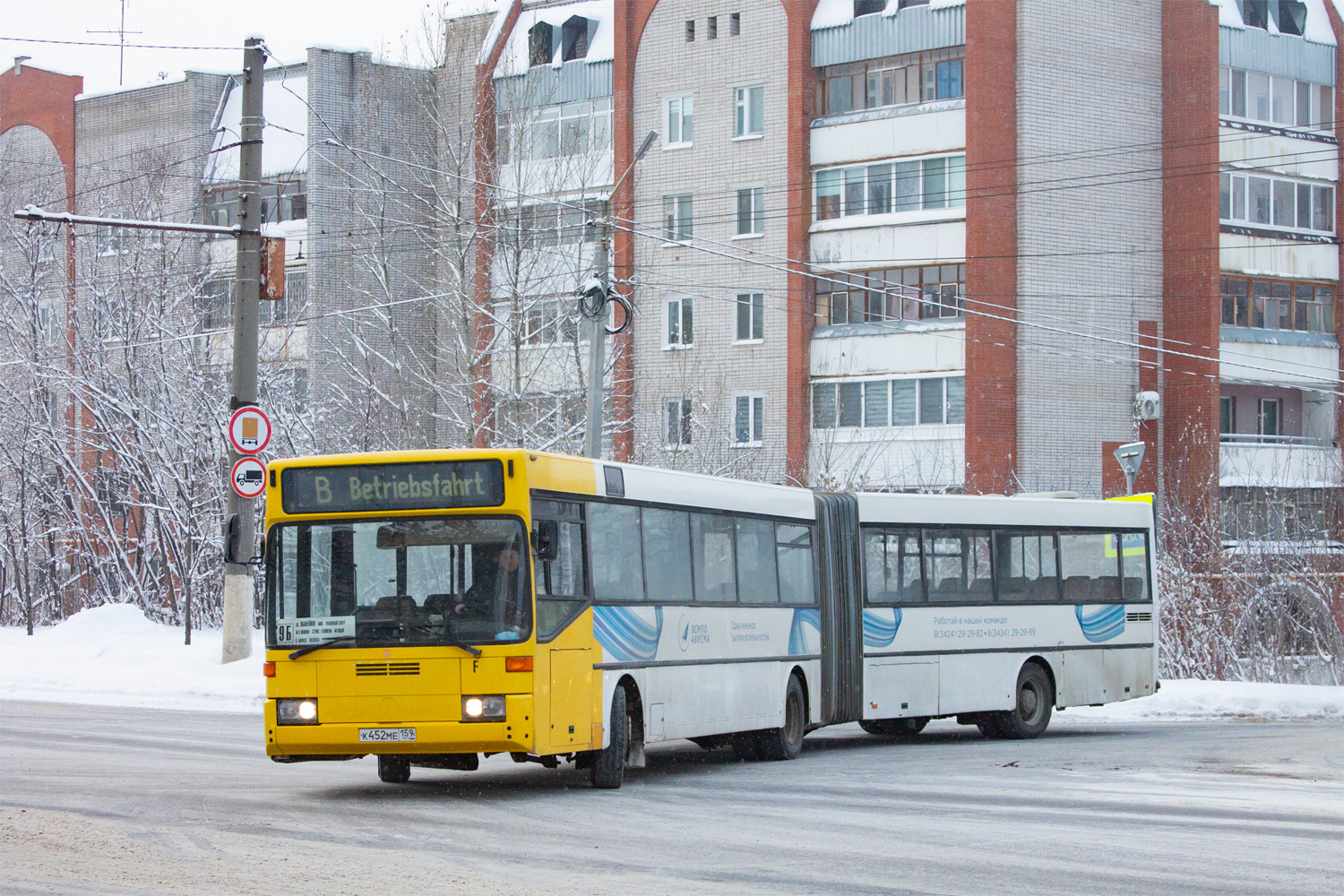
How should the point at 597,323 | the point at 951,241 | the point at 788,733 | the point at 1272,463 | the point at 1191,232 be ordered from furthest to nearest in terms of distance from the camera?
the point at 1272,463, the point at 1191,232, the point at 951,241, the point at 597,323, the point at 788,733

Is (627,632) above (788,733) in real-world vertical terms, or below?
above

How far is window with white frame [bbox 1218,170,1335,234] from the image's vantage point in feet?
146

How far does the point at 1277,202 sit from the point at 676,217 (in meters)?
15.0

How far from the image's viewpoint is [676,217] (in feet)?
154

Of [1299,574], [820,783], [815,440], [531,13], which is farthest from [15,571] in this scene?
[820,783]

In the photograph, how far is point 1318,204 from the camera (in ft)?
151

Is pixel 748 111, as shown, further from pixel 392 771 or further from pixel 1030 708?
pixel 392 771

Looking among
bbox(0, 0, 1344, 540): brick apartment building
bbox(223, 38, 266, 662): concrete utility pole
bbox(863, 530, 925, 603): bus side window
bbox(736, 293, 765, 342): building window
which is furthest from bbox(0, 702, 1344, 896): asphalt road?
bbox(736, 293, 765, 342): building window

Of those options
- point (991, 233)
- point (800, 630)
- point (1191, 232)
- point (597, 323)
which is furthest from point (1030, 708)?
point (1191, 232)

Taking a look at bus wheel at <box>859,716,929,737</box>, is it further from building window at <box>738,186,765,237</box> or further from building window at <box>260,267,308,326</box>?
building window at <box>260,267,308,326</box>

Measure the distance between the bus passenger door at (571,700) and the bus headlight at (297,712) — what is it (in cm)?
169

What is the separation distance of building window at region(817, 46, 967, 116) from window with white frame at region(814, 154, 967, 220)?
1518mm

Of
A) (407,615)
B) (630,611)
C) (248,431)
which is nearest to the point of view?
(407,615)

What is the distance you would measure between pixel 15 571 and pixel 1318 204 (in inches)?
1271
